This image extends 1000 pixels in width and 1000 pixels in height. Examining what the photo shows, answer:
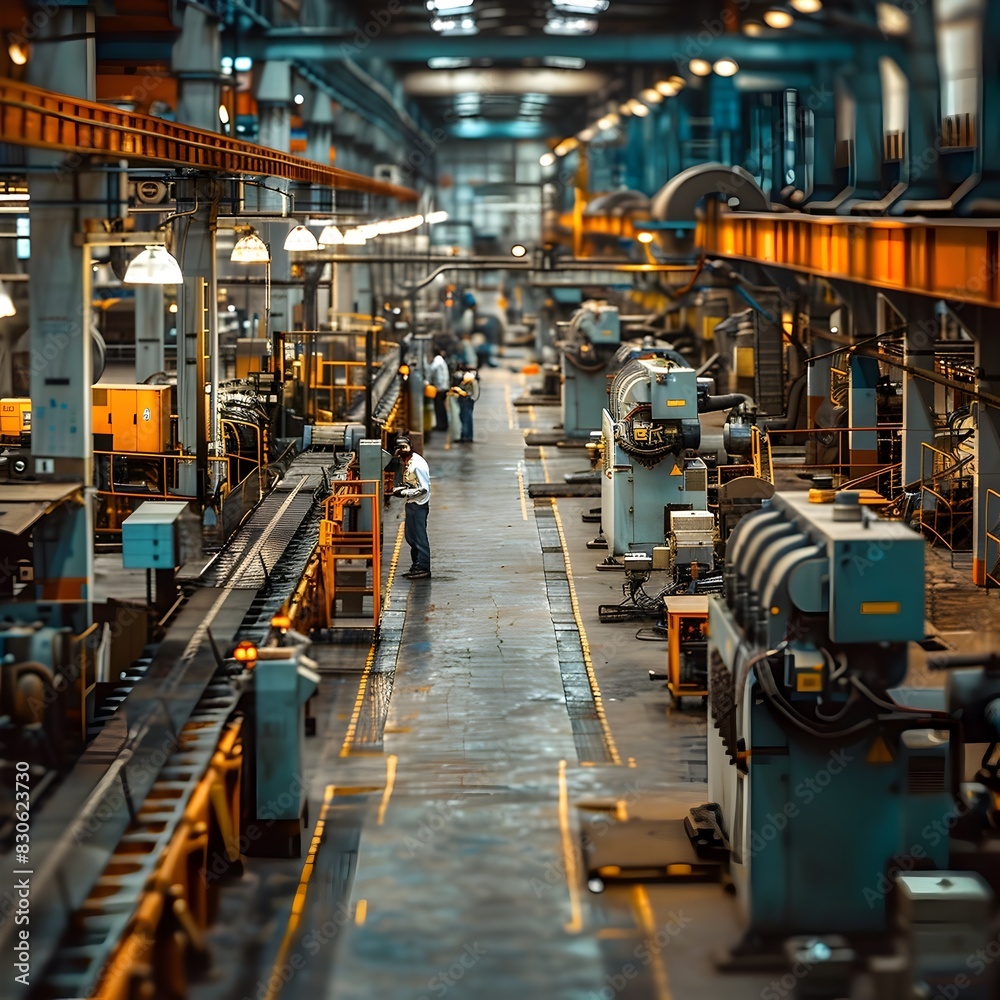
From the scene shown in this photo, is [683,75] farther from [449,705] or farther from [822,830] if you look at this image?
[822,830]

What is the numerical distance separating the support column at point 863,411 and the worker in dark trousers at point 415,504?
7754mm

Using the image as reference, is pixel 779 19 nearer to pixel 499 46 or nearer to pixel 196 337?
pixel 499 46

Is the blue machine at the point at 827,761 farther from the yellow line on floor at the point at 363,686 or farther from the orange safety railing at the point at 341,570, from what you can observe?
the orange safety railing at the point at 341,570

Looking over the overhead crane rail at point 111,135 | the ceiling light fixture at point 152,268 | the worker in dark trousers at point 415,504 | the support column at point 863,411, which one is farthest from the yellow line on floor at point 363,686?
the support column at point 863,411

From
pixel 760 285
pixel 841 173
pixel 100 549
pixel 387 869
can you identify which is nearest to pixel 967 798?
pixel 387 869

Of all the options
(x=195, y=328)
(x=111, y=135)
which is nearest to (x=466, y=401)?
(x=195, y=328)

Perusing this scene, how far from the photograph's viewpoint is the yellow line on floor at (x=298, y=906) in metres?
7.83

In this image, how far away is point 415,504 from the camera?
1750cm

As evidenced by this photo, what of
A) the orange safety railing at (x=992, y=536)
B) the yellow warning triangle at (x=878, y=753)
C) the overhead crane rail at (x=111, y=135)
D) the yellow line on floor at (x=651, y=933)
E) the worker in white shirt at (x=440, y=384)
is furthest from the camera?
the worker in white shirt at (x=440, y=384)

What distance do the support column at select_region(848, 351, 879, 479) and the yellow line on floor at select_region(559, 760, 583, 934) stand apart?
12972mm

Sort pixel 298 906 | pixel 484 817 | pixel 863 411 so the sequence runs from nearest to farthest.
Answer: pixel 298 906 → pixel 484 817 → pixel 863 411

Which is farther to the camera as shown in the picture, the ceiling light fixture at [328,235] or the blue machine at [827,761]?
the ceiling light fixture at [328,235]

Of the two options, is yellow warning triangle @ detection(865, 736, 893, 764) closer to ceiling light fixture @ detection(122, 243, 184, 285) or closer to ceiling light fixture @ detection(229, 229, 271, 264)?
ceiling light fixture @ detection(122, 243, 184, 285)

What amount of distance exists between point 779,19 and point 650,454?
1264 centimetres
